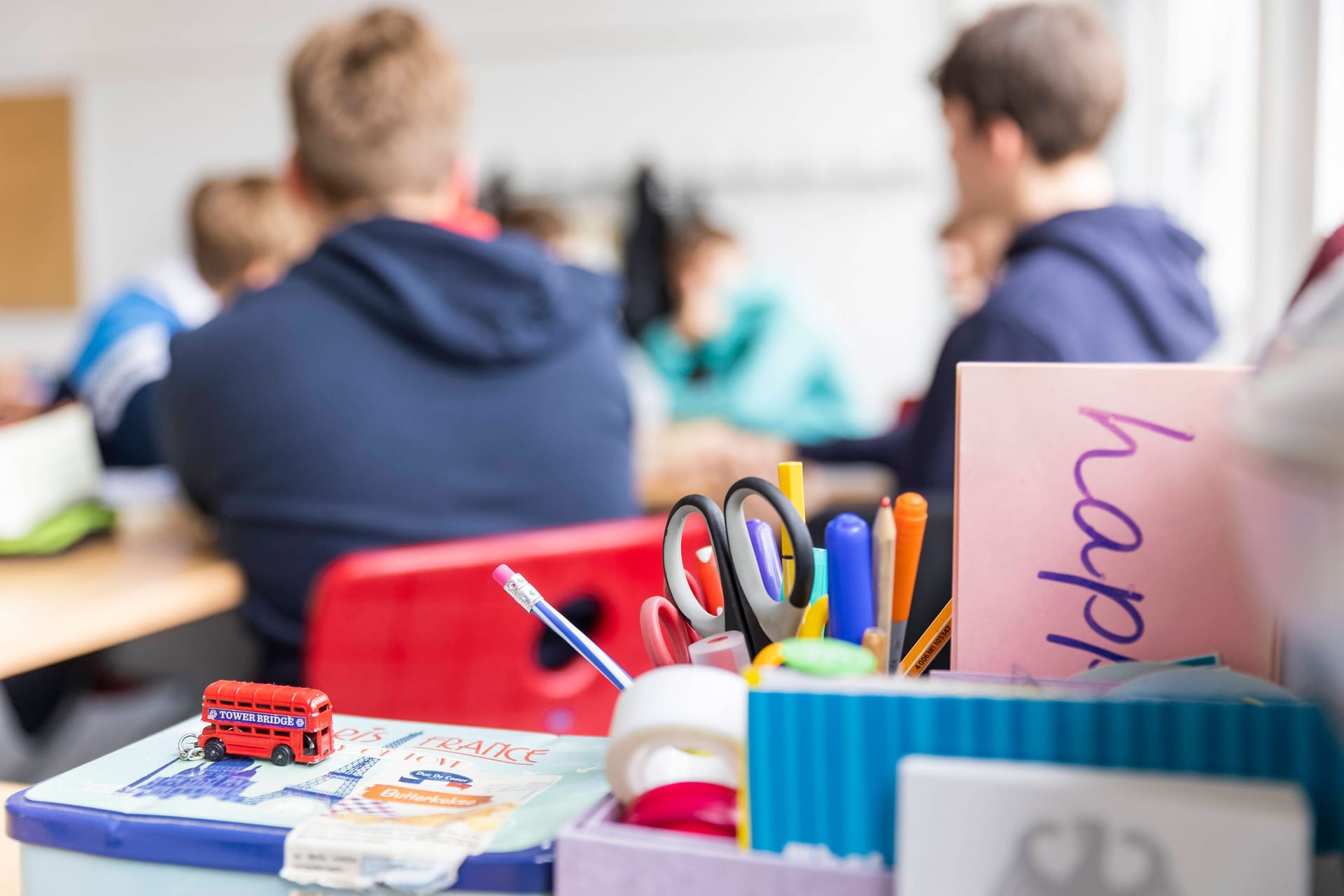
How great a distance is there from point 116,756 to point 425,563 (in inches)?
20.0

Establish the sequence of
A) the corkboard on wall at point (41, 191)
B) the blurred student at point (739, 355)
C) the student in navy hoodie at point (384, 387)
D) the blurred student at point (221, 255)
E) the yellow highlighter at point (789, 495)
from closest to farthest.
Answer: the yellow highlighter at point (789, 495) < the student in navy hoodie at point (384, 387) < the blurred student at point (221, 255) < the blurred student at point (739, 355) < the corkboard on wall at point (41, 191)

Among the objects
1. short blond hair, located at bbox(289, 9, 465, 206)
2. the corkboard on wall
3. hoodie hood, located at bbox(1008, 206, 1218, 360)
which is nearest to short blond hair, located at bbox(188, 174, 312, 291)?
short blond hair, located at bbox(289, 9, 465, 206)

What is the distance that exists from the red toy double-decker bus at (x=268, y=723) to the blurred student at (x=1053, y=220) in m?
0.76

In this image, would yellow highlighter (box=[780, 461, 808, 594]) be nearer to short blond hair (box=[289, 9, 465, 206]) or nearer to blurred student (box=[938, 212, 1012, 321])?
short blond hair (box=[289, 9, 465, 206])

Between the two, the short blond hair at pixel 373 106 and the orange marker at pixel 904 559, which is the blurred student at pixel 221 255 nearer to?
the short blond hair at pixel 373 106

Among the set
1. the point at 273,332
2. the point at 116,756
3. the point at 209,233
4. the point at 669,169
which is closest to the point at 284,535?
the point at 273,332

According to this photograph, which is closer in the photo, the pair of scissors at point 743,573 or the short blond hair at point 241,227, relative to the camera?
the pair of scissors at point 743,573

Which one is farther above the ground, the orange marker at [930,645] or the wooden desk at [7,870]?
the orange marker at [930,645]

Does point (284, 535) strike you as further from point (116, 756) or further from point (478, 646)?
point (116, 756)

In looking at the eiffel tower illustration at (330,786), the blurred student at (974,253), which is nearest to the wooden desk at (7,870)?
the eiffel tower illustration at (330,786)

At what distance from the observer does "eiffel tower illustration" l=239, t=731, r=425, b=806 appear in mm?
368

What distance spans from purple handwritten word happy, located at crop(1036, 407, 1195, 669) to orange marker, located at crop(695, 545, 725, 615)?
0.12m

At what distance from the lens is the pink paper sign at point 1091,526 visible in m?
0.39

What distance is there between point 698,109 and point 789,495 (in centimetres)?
395
